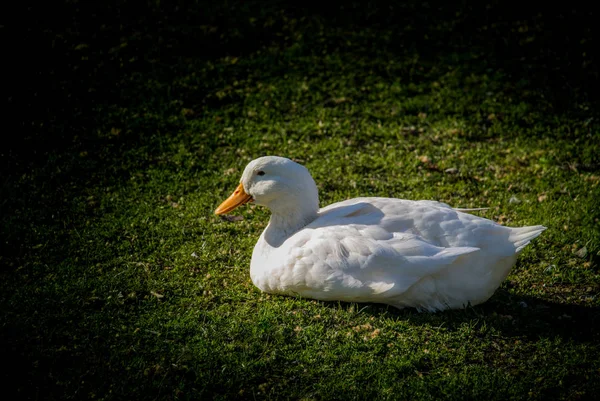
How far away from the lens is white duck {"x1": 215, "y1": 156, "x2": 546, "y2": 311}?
4703mm

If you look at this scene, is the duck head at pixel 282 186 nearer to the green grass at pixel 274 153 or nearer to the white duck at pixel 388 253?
the white duck at pixel 388 253

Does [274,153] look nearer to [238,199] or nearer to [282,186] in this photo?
[238,199]

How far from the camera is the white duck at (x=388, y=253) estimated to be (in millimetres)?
4703

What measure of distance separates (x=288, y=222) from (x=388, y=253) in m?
1.12

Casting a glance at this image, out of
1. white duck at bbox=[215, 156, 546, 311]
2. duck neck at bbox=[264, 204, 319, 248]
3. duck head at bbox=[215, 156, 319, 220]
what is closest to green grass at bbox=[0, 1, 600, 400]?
white duck at bbox=[215, 156, 546, 311]

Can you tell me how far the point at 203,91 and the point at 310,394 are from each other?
21.6 ft

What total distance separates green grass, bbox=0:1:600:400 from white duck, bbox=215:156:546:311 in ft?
0.76

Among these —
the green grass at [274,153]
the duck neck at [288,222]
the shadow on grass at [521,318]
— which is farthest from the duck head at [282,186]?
the shadow on grass at [521,318]

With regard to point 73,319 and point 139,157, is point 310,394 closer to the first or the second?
point 73,319

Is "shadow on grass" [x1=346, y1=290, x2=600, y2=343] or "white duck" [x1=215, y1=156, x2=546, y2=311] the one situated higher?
"white duck" [x1=215, y1=156, x2=546, y2=311]

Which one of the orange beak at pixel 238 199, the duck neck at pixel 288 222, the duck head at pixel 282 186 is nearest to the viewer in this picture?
the duck head at pixel 282 186

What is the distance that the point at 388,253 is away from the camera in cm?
471

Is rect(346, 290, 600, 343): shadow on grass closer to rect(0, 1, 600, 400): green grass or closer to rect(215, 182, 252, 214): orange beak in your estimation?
rect(0, 1, 600, 400): green grass

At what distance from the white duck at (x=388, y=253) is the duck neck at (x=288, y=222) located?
0.26ft
